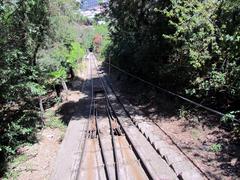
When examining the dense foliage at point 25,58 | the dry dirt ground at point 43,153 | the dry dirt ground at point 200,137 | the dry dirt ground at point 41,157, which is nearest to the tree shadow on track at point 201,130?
the dry dirt ground at point 200,137

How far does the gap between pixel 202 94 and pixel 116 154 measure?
445 cm

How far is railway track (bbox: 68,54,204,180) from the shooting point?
7984 mm

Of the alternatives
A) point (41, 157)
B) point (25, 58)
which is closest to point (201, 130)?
point (41, 157)

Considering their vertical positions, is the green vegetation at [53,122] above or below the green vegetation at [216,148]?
below

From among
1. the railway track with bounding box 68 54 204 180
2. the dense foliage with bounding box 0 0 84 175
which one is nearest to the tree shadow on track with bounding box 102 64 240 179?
the railway track with bounding box 68 54 204 180

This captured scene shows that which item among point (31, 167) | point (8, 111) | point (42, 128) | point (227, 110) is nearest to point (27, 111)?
point (42, 128)

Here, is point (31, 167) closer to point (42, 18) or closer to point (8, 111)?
point (8, 111)

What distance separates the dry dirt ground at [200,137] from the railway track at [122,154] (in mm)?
562

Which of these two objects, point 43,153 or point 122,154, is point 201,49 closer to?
point 122,154

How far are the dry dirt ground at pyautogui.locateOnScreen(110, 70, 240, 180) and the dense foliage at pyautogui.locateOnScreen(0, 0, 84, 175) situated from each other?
510cm

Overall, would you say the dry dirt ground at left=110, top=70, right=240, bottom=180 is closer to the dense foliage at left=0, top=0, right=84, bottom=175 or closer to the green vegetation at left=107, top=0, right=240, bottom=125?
the green vegetation at left=107, top=0, right=240, bottom=125

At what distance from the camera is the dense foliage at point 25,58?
10.4m

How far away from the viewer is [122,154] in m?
9.58

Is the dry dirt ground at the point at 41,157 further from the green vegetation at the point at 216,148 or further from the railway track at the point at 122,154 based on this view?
the green vegetation at the point at 216,148
